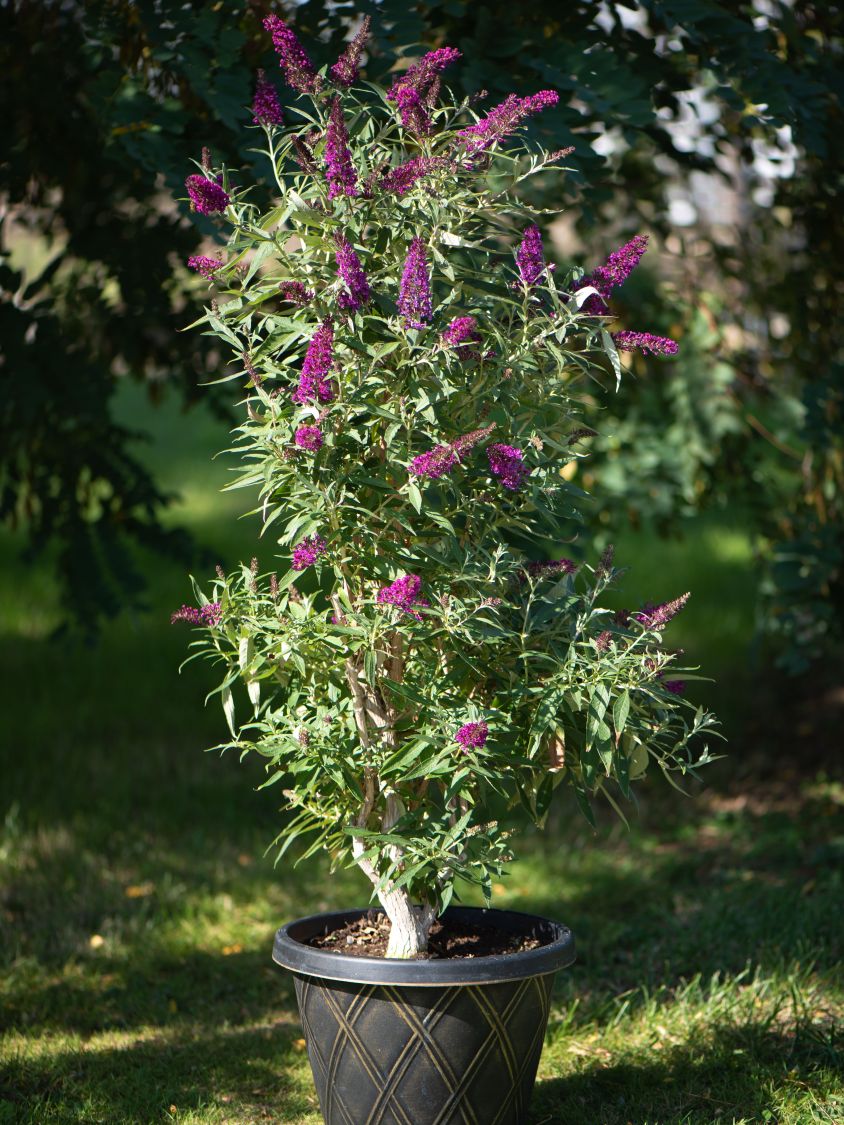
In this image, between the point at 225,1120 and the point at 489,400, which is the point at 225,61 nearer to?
the point at 489,400

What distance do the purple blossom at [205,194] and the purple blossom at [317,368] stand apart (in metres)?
0.31

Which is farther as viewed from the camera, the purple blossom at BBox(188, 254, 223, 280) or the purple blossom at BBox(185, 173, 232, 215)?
the purple blossom at BBox(188, 254, 223, 280)

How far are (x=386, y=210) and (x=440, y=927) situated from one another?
5.30ft

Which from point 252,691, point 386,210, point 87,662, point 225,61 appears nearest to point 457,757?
point 252,691

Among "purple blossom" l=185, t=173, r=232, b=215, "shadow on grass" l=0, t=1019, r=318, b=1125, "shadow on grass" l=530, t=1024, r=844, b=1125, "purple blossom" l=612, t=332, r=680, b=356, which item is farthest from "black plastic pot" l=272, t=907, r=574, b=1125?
"purple blossom" l=185, t=173, r=232, b=215

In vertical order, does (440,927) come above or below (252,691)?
below

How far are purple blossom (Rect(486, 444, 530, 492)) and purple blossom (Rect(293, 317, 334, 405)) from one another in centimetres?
34

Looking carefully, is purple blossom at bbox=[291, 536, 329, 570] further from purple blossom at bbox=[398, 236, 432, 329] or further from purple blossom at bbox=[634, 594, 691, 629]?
purple blossom at bbox=[634, 594, 691, 629]

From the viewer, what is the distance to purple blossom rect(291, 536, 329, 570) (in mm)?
2418

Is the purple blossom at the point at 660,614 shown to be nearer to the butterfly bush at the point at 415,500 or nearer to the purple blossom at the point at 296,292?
the butterfly bush at the point at 415,500

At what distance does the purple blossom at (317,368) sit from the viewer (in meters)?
2.31

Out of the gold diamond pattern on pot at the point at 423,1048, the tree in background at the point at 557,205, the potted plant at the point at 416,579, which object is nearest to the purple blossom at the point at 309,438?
the potted plant at the point at 416,579

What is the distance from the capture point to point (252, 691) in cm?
259

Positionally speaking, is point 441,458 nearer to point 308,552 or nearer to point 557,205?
point 308,552
